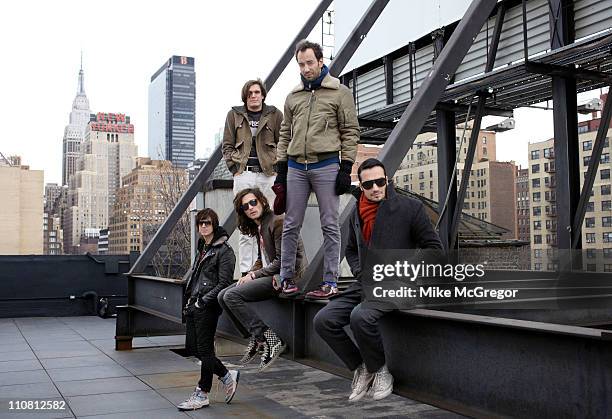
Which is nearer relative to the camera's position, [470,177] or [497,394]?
[497,394]

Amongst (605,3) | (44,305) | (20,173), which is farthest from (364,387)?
(20,173)

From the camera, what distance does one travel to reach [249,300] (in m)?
5.51

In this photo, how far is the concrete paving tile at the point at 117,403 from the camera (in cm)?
573

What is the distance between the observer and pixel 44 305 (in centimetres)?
1509

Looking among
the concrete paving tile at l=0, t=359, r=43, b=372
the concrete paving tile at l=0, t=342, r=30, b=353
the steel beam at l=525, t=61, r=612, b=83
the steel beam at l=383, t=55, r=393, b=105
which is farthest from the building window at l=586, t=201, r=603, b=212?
the concrete paving tile at l=0, t=342, r=30, b=353

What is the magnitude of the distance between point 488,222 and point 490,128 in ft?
6.11

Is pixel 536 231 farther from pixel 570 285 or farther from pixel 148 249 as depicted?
pixel 148 249

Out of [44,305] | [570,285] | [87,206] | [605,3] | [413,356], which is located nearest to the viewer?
[413,356]

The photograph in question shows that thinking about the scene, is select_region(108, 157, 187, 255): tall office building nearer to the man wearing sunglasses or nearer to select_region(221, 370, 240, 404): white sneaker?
select_region(221, 370, 240, 404): white sneaker

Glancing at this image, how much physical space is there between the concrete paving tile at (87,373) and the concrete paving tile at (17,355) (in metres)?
1.22

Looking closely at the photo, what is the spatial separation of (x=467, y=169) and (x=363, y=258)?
842 centimetres

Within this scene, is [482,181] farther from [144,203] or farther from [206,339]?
[144,203]

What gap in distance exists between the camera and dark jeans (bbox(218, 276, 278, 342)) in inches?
215

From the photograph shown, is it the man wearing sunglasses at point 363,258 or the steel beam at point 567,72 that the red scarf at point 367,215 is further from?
the steel beam at point 567,72
